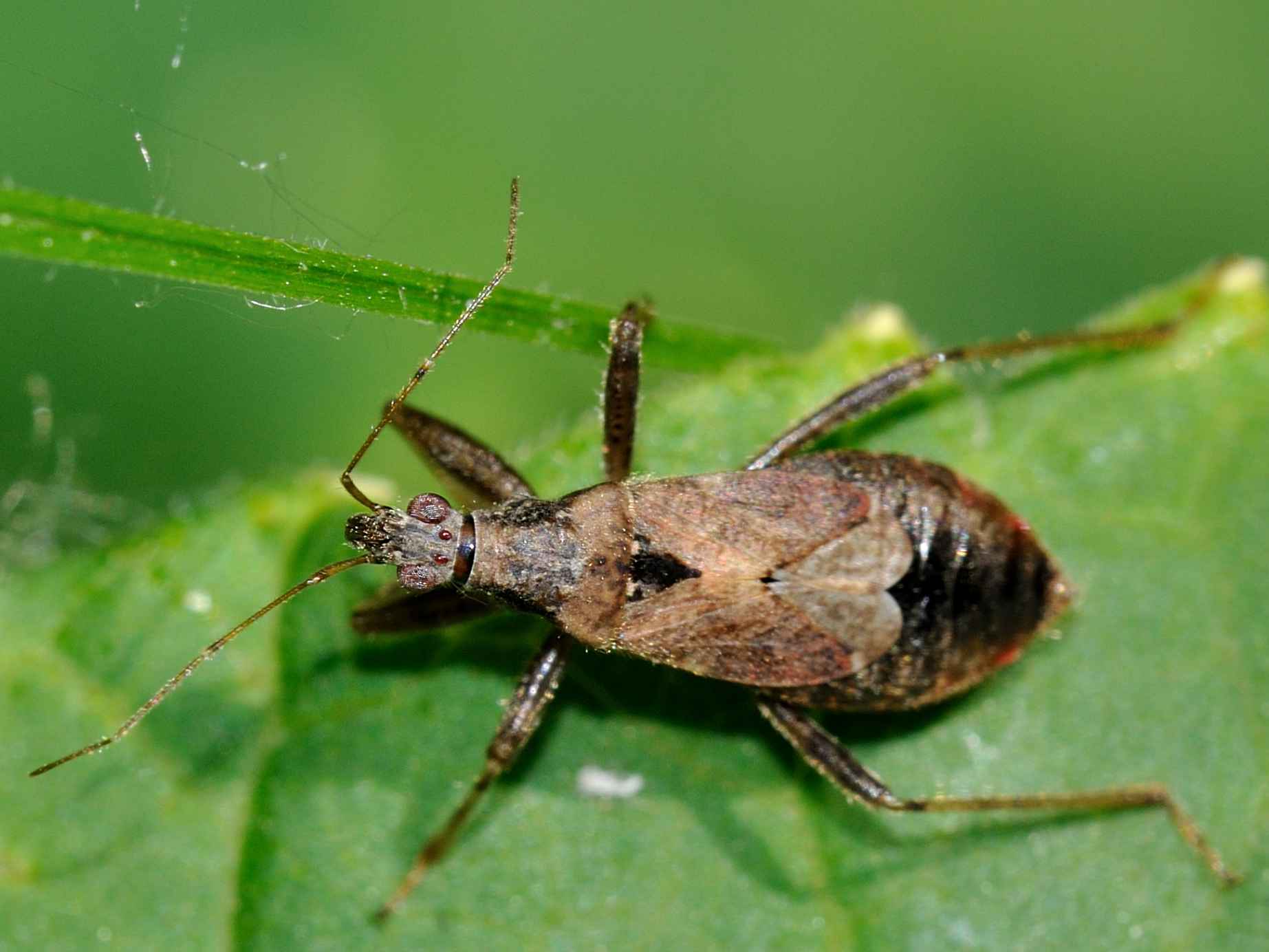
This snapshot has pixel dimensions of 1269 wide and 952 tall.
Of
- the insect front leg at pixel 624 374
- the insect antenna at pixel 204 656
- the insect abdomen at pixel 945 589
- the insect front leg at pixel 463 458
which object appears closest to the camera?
the insect antenna at pixel 204 656

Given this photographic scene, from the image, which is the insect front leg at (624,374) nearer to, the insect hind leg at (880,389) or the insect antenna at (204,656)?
the insect hind leg at (880,389)

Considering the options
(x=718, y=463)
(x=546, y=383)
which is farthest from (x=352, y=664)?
(x=546, y=383)

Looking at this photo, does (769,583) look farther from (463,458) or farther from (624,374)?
(463,458)

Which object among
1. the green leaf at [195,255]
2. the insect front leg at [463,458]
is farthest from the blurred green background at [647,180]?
the green leaf at [195,255]

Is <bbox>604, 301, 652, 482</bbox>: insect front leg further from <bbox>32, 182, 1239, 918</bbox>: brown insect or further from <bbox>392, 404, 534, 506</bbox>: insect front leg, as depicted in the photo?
<bbox>392, 404, 534, 506</bbox>: insect front leg

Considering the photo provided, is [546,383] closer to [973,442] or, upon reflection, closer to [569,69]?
[569,69]

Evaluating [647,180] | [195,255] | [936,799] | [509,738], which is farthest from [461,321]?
[647,180]
